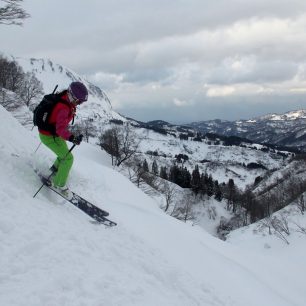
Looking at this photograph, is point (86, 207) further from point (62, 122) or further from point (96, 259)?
point (96, 259)

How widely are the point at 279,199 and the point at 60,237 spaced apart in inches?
5582

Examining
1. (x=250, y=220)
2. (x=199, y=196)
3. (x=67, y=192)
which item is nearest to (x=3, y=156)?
(x=67, y=192)

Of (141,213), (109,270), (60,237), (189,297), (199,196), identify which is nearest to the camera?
(109,270)

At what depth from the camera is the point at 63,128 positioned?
39.4 ft

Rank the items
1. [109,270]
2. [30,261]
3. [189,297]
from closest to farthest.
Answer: [30,261]
[109,270]
[189,297]

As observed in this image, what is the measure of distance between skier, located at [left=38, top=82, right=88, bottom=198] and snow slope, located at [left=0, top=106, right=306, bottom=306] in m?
0.61

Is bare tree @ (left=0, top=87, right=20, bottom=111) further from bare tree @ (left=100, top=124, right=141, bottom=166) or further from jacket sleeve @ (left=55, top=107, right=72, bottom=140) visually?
jacket sleeve @ (left=55, top=107, right=72, bottom=140)

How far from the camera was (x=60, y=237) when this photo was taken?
9.56 m

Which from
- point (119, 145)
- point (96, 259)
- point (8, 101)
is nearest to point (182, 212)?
point (119, 145)

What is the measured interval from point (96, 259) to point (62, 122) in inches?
171

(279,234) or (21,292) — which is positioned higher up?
(21,292)

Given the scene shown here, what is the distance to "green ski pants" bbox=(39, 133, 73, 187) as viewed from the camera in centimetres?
1247

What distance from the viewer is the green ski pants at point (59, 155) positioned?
12469 mm

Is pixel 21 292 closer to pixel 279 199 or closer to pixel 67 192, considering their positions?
pixel 67 192
